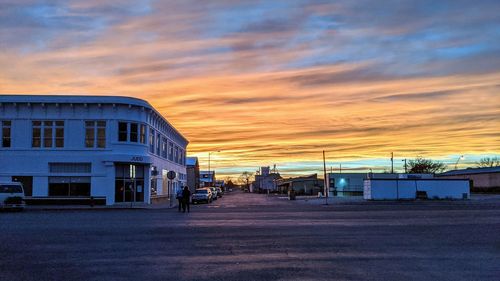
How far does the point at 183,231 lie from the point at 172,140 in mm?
51237

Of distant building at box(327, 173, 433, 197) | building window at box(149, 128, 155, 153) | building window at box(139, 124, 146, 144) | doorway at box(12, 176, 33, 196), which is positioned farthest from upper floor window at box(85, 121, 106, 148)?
distant building at box(327, 173, 433, 197)

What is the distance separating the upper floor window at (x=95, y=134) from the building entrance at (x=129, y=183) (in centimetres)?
255

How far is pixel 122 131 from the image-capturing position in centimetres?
4834

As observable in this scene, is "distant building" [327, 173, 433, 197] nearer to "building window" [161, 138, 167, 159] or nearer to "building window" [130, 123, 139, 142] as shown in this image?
"building window" [161, 138, 167, 159]

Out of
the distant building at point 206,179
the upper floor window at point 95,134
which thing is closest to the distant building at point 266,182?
the distant building at point 206,179

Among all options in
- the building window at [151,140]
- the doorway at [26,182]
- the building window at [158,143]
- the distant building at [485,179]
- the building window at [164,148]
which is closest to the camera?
the doorway at [26,182]

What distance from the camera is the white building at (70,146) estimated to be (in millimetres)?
47000

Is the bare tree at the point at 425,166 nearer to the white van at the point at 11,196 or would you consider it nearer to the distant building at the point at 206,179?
the distant building at the point at 206,179

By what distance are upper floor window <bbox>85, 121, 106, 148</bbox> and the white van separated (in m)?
10.0

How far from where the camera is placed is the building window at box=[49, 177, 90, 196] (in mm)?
46906

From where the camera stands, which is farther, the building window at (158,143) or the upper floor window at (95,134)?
the building window at (158,143)

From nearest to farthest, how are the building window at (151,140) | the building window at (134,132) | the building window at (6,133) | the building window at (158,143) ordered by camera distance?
1. the building window at (6,133)
2. the building window at (134,132)
3. the building window at (151,140)
4. the building window at (158,143)

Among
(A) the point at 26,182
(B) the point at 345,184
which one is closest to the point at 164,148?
(A) the point at 26,182

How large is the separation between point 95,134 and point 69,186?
16.5 feet
